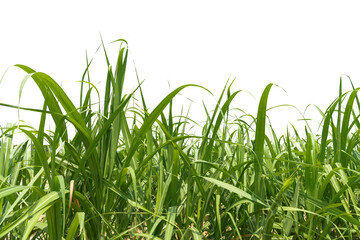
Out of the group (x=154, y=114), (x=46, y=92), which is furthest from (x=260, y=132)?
(x=46, y=92)

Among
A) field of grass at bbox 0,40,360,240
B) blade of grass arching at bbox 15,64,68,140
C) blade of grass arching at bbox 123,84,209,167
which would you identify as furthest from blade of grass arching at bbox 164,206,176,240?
blade of grass arching at bbox 15,64,68,140

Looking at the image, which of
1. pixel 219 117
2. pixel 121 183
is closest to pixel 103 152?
pixel 121 183

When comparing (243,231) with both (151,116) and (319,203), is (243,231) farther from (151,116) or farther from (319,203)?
(151,116)

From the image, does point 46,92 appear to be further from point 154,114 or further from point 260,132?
point 260,132

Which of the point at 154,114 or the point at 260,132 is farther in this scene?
the point at 260,132

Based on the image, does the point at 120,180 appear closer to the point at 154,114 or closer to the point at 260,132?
the point at 154,114

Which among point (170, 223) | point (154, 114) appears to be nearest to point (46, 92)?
point (154, 114)

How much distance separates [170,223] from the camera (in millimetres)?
837

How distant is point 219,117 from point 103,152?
311 millimetres

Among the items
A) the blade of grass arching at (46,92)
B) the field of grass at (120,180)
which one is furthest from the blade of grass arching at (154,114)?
the blade of grass arching at (46,92)

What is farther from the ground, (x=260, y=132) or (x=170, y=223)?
(x=260, y=132)

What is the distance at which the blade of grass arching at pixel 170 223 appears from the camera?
837mm

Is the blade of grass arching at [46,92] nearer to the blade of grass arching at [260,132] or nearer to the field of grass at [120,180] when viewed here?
the field of grass at [120,180]

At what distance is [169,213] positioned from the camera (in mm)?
906
